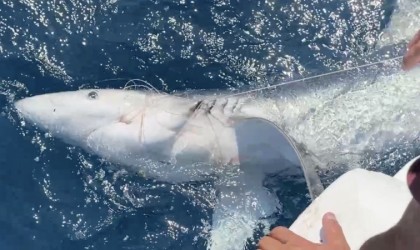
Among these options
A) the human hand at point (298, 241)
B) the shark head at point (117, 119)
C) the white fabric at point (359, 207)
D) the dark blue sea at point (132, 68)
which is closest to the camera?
the human hand at point (298, 241)

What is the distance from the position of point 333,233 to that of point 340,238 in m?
0.05

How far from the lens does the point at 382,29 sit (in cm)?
405

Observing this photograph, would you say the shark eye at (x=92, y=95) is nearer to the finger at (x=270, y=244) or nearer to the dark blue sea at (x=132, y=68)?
the dark blue sea at (x=132, y=68)

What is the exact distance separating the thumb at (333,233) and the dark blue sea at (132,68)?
3.01 feet

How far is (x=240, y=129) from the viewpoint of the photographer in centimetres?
349

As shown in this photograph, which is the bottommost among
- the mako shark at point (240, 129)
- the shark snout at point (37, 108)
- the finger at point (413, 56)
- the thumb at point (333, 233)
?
the thumb at point (333, 233)

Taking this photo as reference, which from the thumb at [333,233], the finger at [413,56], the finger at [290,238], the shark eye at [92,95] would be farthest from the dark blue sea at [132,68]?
the finger at [413,56]

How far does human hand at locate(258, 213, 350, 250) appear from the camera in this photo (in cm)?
250

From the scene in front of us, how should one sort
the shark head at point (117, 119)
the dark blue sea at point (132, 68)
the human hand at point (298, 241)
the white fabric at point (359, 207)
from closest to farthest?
1. the human hand at point (298, 241)
2. the white fabric at point (359, 207)
3. the shark head at point (117, 119)
4. the dark blue sea at point (132, 68)

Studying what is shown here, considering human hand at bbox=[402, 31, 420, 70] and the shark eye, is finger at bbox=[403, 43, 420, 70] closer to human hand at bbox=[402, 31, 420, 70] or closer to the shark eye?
human hand at bbox=[402, 31, 420, 70]

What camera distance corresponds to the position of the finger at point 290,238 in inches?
98.5

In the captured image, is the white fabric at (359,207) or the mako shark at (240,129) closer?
the white fabric at (359,207)

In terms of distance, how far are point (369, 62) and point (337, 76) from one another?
0.29 m

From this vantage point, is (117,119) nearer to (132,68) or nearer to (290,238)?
(132,68)
